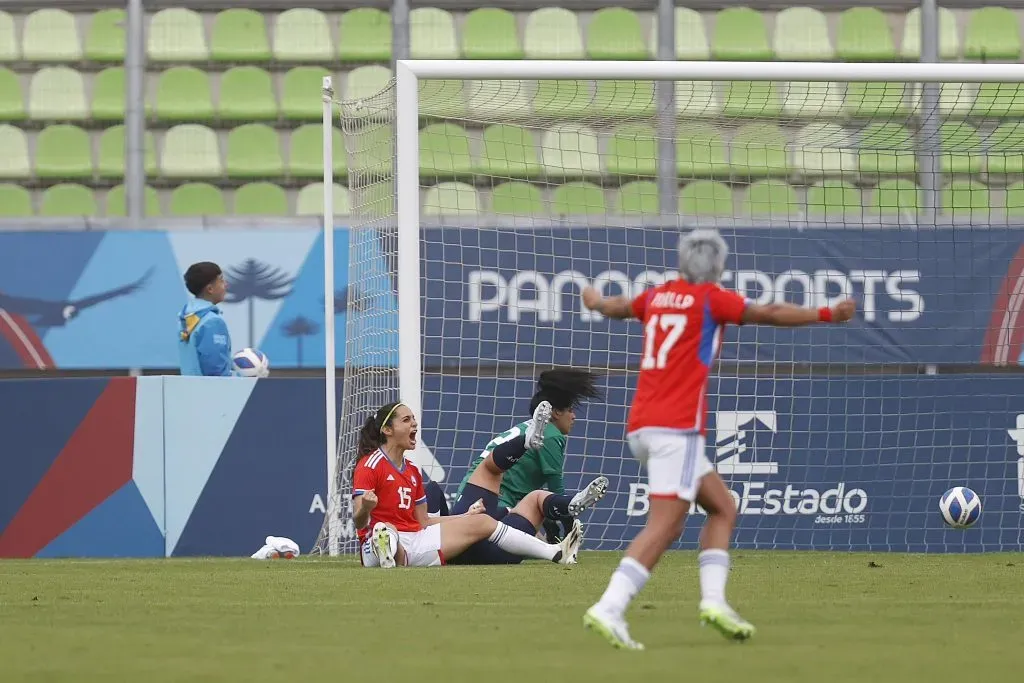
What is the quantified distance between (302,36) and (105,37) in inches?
77.7

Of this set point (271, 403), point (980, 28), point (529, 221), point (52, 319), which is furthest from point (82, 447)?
point (980, 28)

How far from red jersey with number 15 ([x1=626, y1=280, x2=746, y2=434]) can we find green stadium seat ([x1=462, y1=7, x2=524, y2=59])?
1082 centimetres

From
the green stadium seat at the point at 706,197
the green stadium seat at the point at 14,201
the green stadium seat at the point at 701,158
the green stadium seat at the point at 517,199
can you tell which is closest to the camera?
the green stadium seat at the point at 701,158

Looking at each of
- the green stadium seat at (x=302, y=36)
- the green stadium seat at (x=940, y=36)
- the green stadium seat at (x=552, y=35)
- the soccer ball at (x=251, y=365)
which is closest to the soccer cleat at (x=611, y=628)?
the soccer ball at (x=251, y=365)

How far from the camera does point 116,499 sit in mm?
11938

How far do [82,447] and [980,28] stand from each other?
9.96 metres

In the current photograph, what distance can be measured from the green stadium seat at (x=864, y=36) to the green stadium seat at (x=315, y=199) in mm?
5238

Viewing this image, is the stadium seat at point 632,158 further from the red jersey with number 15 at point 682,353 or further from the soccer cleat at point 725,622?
the soccer cleat at point 725,622

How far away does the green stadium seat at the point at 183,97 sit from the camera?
16.0 meters

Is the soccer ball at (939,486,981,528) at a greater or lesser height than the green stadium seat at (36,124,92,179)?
lesser

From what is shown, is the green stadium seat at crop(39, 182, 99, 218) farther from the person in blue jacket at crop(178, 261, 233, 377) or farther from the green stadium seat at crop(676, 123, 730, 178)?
the green stadium seat at crop(676, 123, 730, 178)

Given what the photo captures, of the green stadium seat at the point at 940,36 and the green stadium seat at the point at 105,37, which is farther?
the green stadium seat at the point at 940,36

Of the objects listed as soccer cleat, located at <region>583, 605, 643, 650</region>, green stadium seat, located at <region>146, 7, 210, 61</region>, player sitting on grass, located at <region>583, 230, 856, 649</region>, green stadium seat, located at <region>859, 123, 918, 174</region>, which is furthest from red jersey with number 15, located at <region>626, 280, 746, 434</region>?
green stadium seat, located at <region>146, 7, 210, 61</region>

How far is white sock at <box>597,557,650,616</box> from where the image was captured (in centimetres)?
520
